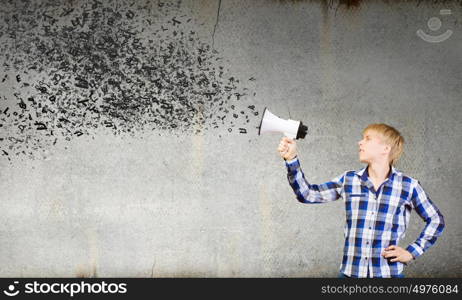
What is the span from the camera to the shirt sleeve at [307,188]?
2.69m

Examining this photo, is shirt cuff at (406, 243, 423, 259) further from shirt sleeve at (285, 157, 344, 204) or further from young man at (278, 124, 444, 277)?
shirt sleeve at (285, 157, 344, 204)

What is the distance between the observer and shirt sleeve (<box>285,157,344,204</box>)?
106 inches

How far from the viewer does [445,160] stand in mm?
3631

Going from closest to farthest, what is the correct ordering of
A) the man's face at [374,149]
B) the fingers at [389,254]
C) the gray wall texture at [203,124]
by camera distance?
the fingers at [389,254] → the man's face at [374,149] → the gray wall texture at [203,124]

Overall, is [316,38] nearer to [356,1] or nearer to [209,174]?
[356,1]

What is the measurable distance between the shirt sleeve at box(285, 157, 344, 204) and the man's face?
6.4 inches

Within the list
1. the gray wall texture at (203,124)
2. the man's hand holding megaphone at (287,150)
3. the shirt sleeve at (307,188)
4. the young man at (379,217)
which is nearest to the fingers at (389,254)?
the young man at (379,217)

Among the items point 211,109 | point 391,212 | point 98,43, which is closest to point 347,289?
point 391,212

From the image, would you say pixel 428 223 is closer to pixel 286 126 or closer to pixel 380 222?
pixel 380 222

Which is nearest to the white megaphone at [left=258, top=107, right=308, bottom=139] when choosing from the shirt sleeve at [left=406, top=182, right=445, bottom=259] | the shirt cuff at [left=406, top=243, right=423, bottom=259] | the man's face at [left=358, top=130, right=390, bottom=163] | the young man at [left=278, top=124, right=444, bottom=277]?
the young man at [left=278, top=124, right=444, bottom=277]

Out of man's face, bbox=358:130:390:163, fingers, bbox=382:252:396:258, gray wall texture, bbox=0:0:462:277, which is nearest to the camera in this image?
fingers, bbox=382:252:396:258

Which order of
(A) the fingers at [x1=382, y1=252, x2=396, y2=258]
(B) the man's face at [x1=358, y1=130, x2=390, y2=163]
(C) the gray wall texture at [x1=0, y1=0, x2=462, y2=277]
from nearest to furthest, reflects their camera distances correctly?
1. (A) the fingers at [x1=382, y1=252, x2=396, y2=258]
2. (B) the man's face at [x1=358, y1=130, x2=390, y2=163]
3. (C) the gray wall texture at [x1=0, y1=0, x2=462, y2=277]

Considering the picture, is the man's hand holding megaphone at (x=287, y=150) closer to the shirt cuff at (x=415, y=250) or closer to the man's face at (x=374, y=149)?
the man's face at (x=374, y=149)

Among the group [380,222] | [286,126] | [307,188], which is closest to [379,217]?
[380,222]
